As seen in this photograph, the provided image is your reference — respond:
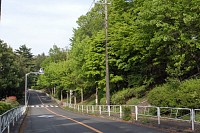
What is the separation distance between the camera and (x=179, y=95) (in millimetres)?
20516

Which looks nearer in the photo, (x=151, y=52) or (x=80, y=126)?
(x=80, y=126)

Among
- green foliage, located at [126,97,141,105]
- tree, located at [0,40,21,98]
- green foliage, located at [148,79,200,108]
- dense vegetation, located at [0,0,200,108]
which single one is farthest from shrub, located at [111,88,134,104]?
tree, located at [0,40,21,98]

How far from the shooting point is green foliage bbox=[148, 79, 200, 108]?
19188 millimetres

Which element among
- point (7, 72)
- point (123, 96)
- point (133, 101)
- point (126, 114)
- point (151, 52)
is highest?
point (7, 72)

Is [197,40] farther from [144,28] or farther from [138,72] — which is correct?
[138,72]

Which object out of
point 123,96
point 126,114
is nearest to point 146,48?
point 126,114

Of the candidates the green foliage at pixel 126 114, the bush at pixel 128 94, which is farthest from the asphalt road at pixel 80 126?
the bush at pixel 128 94

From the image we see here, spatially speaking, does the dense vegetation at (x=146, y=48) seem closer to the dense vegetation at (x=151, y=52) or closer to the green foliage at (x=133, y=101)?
the dense vegetation at (x=151, y=52)

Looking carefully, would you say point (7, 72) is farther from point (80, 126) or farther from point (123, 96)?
point (80, 126)

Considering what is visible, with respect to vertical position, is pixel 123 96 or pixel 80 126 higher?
pixel 123 96

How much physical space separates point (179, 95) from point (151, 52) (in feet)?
34.8

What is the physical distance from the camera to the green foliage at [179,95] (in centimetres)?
1919

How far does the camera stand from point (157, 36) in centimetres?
2447

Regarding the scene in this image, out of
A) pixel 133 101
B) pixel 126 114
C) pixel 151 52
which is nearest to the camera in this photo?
pixel 126 114
